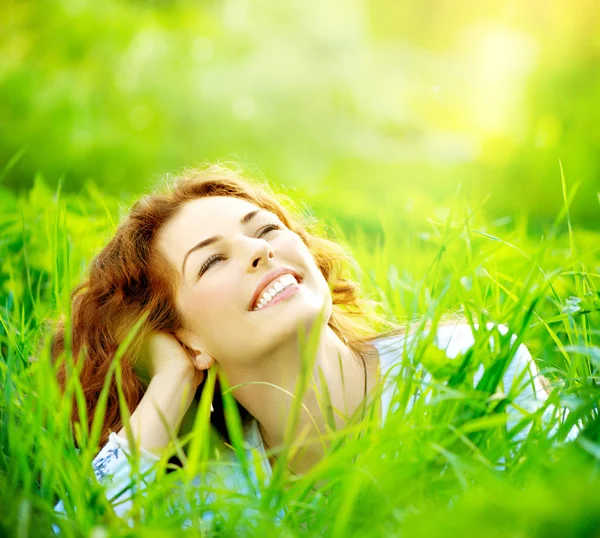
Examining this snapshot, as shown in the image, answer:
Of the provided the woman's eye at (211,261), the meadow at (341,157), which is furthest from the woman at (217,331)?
the meadow at (341,157)

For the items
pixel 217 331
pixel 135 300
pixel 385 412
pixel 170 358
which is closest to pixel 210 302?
pixel 217 331

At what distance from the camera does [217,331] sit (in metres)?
1.51

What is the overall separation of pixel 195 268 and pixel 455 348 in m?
0.59

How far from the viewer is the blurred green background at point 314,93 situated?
19.2 feet

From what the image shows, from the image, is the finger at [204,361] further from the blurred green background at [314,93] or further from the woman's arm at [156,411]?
the blurred green background at [314,93]

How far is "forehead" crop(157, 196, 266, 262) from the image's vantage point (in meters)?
1.61

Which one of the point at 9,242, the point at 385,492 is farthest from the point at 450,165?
the point at 385,492

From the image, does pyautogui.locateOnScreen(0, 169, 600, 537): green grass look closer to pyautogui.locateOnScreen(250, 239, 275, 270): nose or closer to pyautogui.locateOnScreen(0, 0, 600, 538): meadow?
pyautogui.locateOnScreen(0, 0, 600, 538): meadow

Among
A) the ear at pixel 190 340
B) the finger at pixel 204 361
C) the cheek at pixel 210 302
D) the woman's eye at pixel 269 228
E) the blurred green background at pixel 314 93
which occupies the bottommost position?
the blurred green background at pixel 314 93

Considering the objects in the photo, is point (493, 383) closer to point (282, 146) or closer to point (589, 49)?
point (589, 49)

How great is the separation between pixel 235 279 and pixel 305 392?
0.27m

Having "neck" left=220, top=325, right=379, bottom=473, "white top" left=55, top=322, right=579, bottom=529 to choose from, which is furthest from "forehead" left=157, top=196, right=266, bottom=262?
"white top" left=55, top=322, right=579, bottom=529

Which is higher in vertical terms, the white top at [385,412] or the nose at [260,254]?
the nose at [260,254]

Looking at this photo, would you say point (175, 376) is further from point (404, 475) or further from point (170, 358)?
point (404, 475)
